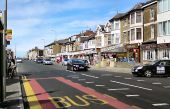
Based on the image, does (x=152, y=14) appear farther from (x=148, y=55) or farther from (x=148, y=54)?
(x=148, y=55)

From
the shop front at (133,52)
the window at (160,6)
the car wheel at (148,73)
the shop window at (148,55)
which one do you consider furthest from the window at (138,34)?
the car wheel at (148,73)

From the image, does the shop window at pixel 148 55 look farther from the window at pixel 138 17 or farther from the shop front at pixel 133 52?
the window at pixel 138 17

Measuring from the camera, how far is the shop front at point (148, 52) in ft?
172

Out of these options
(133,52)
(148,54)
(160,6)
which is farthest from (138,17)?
(160,6)

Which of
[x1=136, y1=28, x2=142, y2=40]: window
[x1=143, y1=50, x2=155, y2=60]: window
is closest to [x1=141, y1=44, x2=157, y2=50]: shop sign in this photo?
[x1=143, y1=50, x2=155, y2=60]: window

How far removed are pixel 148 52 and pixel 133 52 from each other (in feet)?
22.9

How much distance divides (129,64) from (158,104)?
130ft

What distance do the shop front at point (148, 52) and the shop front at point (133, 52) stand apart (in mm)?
1937

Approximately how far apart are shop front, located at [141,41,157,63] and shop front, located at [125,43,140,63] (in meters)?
1.94

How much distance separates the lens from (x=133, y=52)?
2421 inches

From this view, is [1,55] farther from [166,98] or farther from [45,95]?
[166,98]

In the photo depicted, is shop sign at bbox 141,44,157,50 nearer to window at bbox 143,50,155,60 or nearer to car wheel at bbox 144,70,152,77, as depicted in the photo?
window at bbox 143,50,155,60

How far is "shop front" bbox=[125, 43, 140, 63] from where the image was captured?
59.0 m

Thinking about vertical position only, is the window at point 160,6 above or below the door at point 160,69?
above
